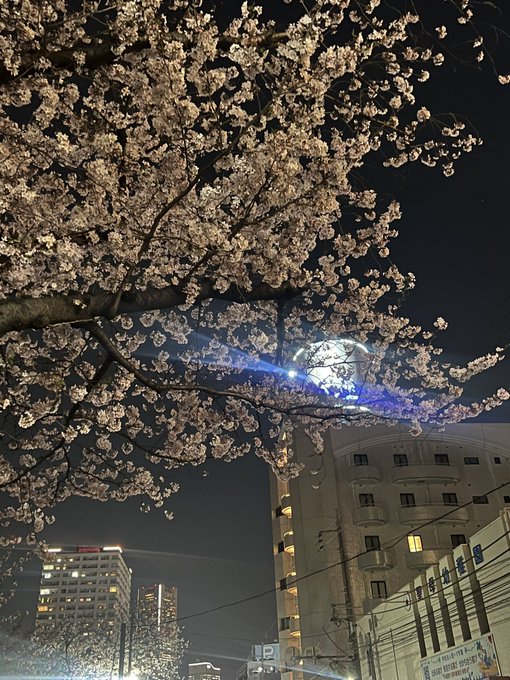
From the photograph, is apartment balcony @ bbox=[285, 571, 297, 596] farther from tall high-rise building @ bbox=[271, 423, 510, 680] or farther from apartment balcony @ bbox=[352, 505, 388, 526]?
apartment balcony @ bbox=[352, 505, 388, 526]

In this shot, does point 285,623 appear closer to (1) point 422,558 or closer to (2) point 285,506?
(2) point 285,506

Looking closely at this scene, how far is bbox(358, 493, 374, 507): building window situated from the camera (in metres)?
38.9

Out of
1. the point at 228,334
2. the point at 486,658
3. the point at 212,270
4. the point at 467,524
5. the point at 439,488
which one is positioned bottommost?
the point at 486,658

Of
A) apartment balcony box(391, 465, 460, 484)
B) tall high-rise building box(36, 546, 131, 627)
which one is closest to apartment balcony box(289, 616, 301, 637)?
apartment balcony box(391, 465, 460, 484)

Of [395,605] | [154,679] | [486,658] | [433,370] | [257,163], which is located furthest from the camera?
[154,679]

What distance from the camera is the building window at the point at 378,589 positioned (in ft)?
115

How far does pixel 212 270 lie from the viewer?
8047 millimetres

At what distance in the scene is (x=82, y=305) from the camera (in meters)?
5.75

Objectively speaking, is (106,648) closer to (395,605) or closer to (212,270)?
(395,605)

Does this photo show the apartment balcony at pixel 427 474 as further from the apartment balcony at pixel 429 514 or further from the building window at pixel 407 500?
the apartment balcony at pixel 429 514

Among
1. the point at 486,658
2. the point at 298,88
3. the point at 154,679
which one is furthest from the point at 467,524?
the point at 154,679

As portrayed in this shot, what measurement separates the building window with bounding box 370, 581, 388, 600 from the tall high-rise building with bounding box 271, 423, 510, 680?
0.06 metres

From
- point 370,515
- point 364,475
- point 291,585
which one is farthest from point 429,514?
point 291,585

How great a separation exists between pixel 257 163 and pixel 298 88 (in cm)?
114
